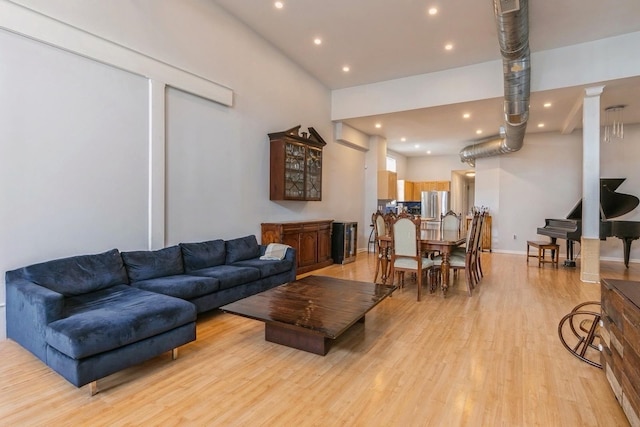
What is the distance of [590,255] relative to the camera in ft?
17.2

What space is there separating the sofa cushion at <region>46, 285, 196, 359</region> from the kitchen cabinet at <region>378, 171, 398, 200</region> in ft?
22.6

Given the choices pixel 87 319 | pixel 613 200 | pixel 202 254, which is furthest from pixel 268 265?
pixel 613 200

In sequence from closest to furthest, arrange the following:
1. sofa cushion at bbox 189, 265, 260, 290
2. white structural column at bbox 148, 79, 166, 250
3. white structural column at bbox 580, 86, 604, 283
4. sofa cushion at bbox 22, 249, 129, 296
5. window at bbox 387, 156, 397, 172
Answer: sofa cushion at bbox 22, 249, 129, 296 → sofa cushion at bbox 189, 265, 260, 290 → white structural column at bbox 148, 79, 166, 250 → white structural column at bbox 580, 86, 604, 283 → window at bbox 387, 156, 397, 172

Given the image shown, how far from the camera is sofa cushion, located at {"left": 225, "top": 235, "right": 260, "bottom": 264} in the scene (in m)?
4.41

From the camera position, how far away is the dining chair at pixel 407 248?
4.18 m

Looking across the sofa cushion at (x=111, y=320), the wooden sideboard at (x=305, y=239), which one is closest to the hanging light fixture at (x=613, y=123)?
the wooden sideboard at (x=305, y=239)

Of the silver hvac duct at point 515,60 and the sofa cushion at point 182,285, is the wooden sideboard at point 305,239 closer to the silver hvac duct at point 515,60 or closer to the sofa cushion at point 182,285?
the sofa cushion at point 182,285

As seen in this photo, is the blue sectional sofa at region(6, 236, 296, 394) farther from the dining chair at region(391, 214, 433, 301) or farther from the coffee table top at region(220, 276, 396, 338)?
the dining chair at region(391, 214, 433, 301)

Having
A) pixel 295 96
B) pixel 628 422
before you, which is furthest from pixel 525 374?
pixel 295 96

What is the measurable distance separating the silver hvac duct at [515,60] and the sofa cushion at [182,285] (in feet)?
13.2

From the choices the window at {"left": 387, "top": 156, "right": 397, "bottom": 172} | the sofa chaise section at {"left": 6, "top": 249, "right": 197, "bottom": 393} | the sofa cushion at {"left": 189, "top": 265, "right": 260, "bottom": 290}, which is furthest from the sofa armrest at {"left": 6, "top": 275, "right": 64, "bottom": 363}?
the window at {"left": 387, "top": 156, "right": 397, "bottom": 172}

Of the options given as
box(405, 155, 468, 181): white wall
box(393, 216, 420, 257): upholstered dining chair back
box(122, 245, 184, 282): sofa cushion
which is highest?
box(405, 155, 468, 181): white wall

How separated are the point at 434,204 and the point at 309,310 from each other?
30.1 feet

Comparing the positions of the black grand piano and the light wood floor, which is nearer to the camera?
the light wood floor
